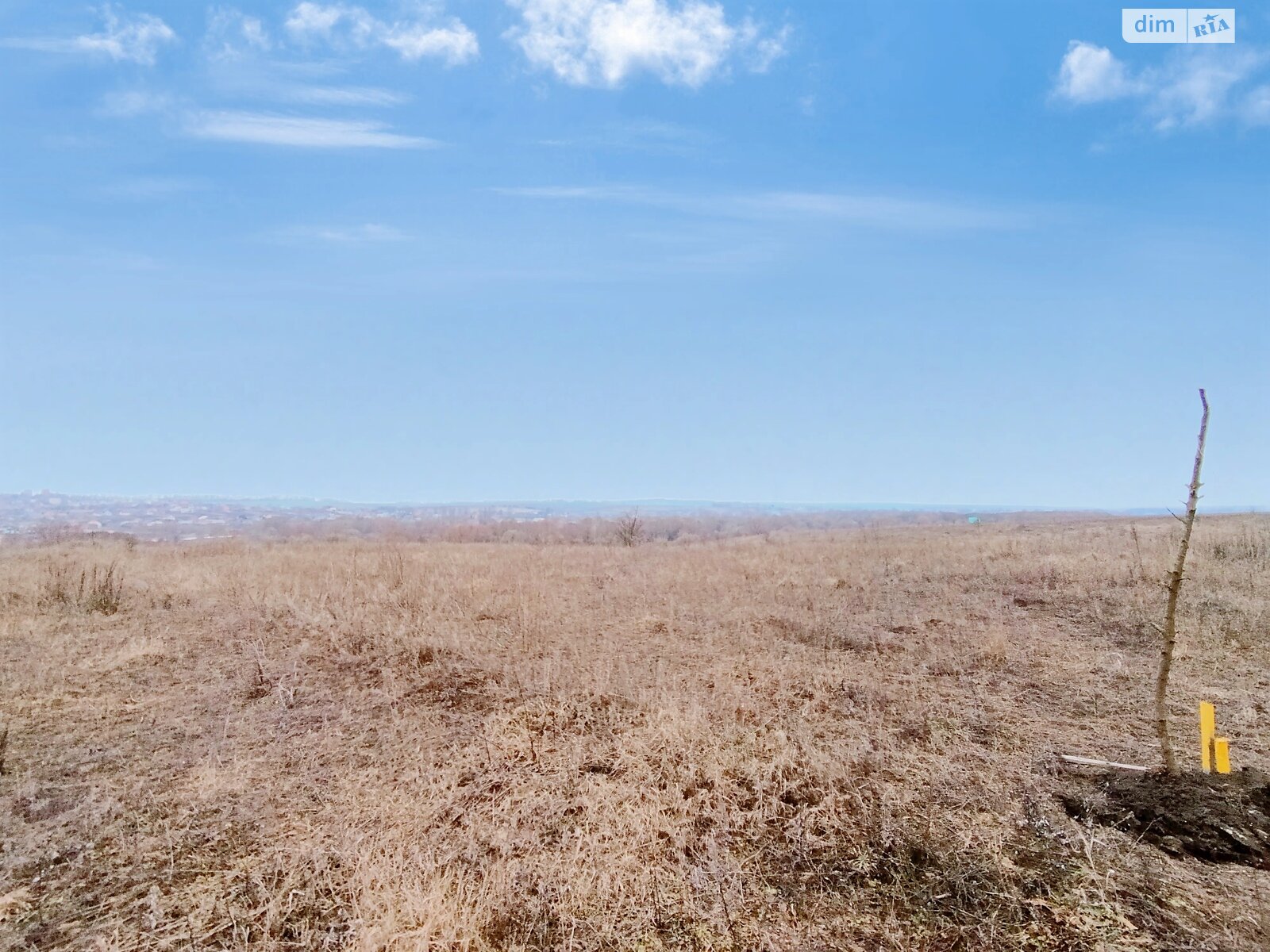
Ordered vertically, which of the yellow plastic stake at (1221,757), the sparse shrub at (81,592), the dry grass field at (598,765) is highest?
the sparse shrub at (81,592)

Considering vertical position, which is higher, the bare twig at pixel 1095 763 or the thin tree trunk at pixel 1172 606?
the thin tree trunk at pixel 1172 606

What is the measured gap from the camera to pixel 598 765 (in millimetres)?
4848

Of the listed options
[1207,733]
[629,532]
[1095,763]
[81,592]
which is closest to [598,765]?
[1095,763]

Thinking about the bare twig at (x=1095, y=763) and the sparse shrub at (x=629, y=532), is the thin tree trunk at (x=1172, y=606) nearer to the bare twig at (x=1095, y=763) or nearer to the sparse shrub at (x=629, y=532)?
the bare twig at (x=1095, y=763)

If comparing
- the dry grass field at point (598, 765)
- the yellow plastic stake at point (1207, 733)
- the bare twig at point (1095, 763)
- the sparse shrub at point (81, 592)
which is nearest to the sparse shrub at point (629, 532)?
the dry grass field at point (598, 765)

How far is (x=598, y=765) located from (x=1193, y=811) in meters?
3.59

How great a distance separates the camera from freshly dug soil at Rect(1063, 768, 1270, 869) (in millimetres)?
3705

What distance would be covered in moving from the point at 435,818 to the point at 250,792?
4.64ft

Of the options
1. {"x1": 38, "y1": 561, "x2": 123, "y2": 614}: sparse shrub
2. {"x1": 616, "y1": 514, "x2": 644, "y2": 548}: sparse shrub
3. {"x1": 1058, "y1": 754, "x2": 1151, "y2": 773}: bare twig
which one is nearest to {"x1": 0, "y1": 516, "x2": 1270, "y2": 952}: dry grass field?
{"x1": 38, "y1": 561, "x2": 123, "y2": 614}: sparse shrub

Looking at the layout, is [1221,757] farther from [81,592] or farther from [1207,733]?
[81,592]

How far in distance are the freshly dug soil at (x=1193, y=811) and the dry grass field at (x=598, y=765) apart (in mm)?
139

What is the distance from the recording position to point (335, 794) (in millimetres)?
4477

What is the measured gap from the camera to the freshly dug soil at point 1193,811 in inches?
146

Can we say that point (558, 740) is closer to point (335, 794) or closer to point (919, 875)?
point (335, 794)
